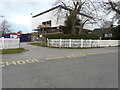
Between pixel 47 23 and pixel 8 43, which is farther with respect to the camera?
pixel 47 23

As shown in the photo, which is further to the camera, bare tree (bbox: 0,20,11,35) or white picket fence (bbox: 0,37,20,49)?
bare tree (bbox: 0,20,11,35)

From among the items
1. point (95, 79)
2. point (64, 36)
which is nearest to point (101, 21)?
point (64, 36)

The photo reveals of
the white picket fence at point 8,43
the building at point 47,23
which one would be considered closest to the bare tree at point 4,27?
the building at point 47,23

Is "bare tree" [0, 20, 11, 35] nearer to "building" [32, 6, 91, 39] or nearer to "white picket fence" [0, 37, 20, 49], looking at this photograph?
"building" [32, 6, 91, 39]

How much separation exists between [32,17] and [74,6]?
52049 mm

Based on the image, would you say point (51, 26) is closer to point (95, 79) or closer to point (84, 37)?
point (84, 37)

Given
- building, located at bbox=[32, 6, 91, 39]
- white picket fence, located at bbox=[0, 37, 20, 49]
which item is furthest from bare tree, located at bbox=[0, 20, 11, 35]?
white picket fence, located at bbox=[0, 37, 20, 49]

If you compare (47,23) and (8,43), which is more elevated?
(47,23)

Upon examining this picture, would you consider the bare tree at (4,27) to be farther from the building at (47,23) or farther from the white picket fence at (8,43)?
the white picket fence at (8,43)

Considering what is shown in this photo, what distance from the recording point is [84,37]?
1862 cm

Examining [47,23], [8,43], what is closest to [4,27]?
[47,23]

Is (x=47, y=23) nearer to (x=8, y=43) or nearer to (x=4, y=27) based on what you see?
(x=4, y=27)

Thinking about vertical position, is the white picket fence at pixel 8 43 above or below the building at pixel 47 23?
below

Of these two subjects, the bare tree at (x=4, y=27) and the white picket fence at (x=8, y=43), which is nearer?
the white picket fence at (x=8, y=43)
